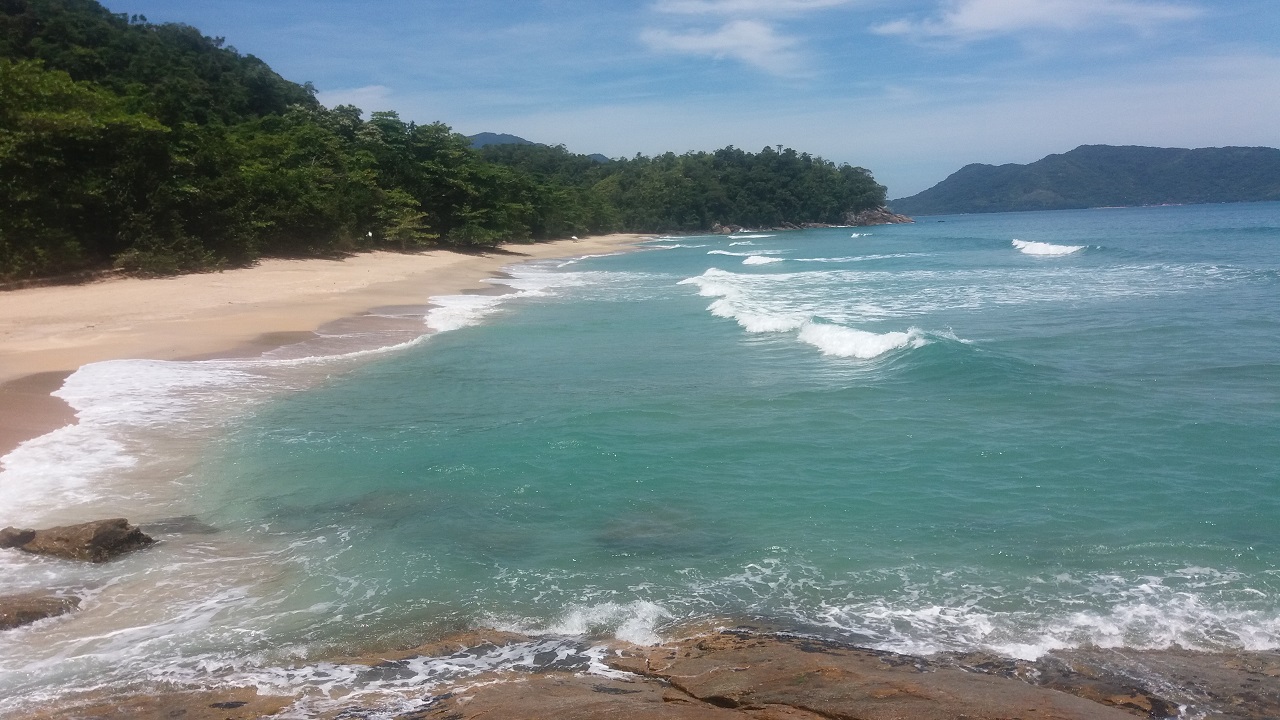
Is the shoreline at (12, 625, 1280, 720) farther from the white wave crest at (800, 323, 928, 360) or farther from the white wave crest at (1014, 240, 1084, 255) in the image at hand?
the white wave crest at (1014, 240, 1084, 255)

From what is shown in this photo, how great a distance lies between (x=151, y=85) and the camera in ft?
155

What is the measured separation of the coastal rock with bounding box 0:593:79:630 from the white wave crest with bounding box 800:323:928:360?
13116mm

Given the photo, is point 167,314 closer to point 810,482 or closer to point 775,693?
point 810,482

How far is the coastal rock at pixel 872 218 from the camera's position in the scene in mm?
135125

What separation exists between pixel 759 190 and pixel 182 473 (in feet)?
388

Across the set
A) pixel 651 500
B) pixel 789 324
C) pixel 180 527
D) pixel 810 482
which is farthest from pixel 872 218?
pixel 180 527

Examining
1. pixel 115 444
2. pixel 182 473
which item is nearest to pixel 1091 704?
pixel 182 473

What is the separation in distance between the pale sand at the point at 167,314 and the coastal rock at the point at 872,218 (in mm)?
108316

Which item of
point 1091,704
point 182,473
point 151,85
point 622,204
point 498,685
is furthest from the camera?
point 622,204

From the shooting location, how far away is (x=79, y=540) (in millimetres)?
7309

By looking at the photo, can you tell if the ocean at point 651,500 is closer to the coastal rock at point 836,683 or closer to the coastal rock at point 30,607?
the coastal rock at point 30,607

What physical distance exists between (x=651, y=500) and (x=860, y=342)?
370 inches

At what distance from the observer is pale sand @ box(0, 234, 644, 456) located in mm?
13422

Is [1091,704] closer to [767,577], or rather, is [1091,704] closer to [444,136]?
[767,577]
